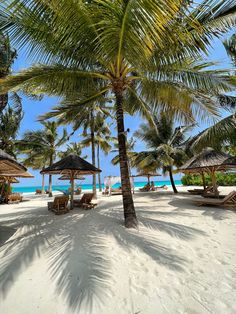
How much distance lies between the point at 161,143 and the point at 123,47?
43.2 feet

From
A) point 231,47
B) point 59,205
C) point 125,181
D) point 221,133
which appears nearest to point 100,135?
point 59,205

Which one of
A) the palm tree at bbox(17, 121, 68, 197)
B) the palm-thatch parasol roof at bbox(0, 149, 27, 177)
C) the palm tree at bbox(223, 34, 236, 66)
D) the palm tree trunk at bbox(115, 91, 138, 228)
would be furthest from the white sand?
the palm tree at bbox(17, 121, 68, 197)

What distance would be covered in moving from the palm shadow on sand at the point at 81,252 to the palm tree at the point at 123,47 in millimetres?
1133

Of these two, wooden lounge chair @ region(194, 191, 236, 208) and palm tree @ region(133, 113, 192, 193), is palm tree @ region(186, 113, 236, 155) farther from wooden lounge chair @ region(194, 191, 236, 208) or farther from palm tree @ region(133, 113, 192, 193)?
palm tree @ region(133, 113, 192, 193)

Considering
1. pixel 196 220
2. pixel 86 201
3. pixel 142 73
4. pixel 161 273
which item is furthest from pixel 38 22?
pixel 86 201

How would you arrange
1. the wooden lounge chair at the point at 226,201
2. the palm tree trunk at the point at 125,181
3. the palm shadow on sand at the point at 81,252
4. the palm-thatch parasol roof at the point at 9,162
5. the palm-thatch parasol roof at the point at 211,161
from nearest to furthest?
the palm shadow on sand at the point at 81,252, the palm-thatch parasol roof at the point at 9,162, the palm tree trunk at the point at 125,181, the wooden lounge chair at the point at 226,201, the palm-thatch parasol roof at the point at 211,161

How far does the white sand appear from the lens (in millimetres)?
2637

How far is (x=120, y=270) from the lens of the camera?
351cm

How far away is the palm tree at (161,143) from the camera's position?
15.8 m

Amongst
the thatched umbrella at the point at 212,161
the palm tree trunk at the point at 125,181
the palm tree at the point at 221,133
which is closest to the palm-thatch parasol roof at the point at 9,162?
the palm tree trunk at the point at 125,181

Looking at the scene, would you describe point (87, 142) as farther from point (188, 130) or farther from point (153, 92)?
point (153, 92)

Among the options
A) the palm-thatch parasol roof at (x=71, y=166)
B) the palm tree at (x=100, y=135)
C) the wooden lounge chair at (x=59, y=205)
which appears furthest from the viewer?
the palm tree at (x=100, y=135)

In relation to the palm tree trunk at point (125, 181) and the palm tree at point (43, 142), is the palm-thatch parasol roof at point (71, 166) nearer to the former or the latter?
the palm tree trunk at point (125, 181)

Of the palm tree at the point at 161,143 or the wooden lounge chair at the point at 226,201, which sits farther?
the palm tree at the point at 161,143
